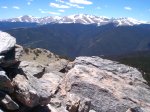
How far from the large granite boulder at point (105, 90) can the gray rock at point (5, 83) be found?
5391 mm

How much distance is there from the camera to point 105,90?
21.2 metres

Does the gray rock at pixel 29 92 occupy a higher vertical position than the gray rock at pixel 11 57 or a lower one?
lower

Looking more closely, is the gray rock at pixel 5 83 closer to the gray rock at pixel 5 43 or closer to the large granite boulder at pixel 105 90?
the gray rock at pixel 5 43

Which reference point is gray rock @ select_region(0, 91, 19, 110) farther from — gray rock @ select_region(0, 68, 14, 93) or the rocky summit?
gray rock @ select_region(0, 68, 14, 93)

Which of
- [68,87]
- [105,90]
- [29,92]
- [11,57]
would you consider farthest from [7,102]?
[105,90]

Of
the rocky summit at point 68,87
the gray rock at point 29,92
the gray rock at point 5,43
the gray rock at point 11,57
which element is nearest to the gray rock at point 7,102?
the rocky summit at point 68,87

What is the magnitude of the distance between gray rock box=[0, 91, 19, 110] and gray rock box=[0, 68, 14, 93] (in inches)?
13.0

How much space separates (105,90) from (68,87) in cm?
240

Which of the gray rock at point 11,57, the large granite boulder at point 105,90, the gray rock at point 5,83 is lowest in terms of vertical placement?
the large granite boulder at point 105,90

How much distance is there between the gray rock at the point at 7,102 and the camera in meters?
13.7

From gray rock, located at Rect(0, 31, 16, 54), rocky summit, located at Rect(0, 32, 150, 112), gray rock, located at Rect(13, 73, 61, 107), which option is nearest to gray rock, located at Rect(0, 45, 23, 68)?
rocky summit, located at Rect(0, 32, 150, 112)

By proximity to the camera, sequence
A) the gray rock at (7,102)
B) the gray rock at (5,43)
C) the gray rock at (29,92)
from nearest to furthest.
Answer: the gray rock at (7,102) → the gray rock at (29,92) → the gray rock at (5,43)

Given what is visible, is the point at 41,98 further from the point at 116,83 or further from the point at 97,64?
the point at 97,64

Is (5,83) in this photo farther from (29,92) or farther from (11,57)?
(11,57)
